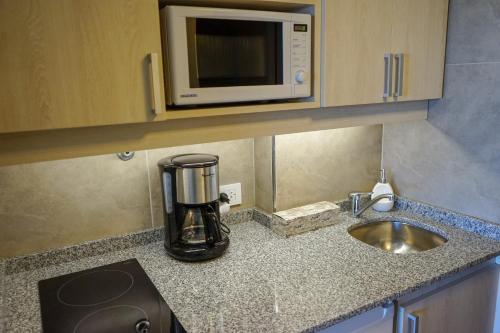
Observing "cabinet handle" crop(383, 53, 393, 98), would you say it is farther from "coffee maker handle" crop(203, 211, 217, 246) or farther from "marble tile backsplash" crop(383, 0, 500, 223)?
"coffee maker handle" crop(203, 211, 217, 246)

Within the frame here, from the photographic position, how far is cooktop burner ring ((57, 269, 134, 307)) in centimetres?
119

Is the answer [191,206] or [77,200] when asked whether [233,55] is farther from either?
[77,200]

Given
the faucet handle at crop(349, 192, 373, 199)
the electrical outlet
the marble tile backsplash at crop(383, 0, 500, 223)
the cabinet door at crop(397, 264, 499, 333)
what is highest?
the marble tile backsplash at crop(383, 0, 500, 223)

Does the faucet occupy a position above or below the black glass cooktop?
above

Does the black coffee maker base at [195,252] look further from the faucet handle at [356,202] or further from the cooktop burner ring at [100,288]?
the faucet handle at [356,202]

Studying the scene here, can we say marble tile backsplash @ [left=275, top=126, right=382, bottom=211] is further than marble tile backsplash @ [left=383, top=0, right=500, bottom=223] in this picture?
Yes

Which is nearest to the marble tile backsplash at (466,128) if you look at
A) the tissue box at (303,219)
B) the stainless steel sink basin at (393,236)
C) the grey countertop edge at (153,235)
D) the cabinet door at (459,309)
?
the grey countertop edge at (153,235)

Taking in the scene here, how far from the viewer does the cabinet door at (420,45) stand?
4.75 feet

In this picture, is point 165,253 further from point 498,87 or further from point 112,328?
point 498,87

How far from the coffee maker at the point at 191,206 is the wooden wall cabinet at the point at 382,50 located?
48cm

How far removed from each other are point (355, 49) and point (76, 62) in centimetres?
89

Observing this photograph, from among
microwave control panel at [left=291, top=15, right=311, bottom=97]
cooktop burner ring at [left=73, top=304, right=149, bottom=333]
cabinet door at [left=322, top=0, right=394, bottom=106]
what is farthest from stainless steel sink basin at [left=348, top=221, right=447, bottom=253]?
cooktop burner ring at [left=73, top=304, right=149, bottom=333]

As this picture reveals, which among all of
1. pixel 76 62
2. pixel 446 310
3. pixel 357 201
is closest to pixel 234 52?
pixel 76 62

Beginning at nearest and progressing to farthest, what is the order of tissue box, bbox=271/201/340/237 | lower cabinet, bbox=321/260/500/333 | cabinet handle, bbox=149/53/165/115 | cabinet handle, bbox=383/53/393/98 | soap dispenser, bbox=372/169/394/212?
1. cabinet handle, bbox=149/53/165/115
2. lower cabinet, bbox=321/260/500/333
3. cabinet handle, bbox=383/53/393/98
4. tissue box, bbox=271/201/340/237
5. soap dispenser, bbox=372/169/394/212
